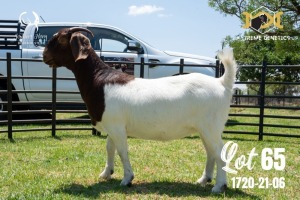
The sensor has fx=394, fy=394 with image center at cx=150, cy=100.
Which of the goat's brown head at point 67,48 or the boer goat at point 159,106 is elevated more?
the goat's brown head at point 67,48

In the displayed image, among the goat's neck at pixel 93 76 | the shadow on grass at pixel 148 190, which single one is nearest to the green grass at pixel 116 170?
the shadow on grass at pixel 148 190

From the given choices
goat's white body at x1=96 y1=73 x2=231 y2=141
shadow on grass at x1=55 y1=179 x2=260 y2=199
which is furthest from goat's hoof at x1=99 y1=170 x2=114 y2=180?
goat's white body at x1=96 y1=73 x2=231 y2=141

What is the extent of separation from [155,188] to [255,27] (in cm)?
1756

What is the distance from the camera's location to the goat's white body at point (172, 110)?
4812 millimetres

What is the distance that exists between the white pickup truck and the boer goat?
18.1 feet

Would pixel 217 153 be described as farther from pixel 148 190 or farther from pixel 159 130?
pixel 148 190

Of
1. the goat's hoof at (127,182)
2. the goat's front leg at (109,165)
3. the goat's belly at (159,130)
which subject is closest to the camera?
the goat's belly at (159,130)

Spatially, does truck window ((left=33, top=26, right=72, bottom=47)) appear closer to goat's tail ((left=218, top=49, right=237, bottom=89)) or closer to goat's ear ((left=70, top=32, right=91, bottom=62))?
goat's ear ((left=70, top=32, right=91, bottom=62))

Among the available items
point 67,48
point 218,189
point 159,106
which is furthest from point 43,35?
point 218,189

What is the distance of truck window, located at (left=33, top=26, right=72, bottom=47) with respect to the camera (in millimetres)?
11047

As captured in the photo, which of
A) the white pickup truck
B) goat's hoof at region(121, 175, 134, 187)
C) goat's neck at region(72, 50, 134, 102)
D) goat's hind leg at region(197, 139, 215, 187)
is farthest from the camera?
the white pickup truck

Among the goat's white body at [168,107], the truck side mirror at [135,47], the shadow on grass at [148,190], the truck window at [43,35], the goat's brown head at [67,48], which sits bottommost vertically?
the shadow on grass at [148,190]

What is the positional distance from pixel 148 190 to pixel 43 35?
7.55m

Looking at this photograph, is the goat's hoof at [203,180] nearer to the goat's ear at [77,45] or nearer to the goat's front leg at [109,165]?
the goat's front leg at [109,165]
